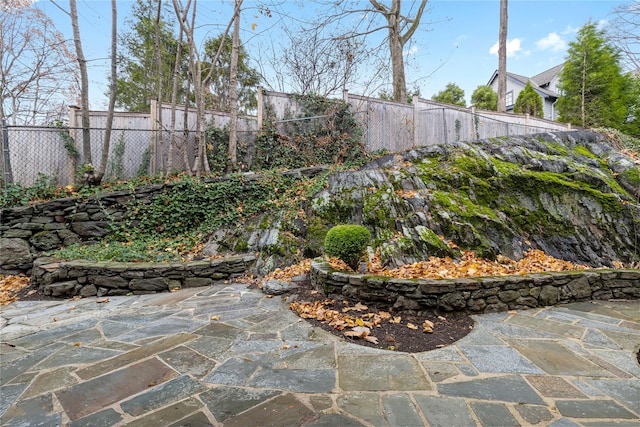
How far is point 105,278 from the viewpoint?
14.5 feet

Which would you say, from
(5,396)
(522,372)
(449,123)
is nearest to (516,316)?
(522,372)

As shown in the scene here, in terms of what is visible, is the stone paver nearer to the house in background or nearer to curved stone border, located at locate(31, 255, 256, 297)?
curved stone border, located at locate(31, 255, 256, 297)

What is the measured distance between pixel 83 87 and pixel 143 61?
336 inches

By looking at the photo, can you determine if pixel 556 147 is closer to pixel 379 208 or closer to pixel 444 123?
pixel 444 123

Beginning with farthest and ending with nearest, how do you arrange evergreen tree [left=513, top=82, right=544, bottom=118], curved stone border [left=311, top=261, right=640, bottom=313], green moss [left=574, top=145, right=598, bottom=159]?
evergreen tree [left=513, top=82, right=544, bottom=118]
green moss [left=574, top=145, right=598, bottom=159]
curved stone border [left=311, top=261, right=640, bottom=313]

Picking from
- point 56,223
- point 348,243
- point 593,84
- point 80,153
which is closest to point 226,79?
point 80,153

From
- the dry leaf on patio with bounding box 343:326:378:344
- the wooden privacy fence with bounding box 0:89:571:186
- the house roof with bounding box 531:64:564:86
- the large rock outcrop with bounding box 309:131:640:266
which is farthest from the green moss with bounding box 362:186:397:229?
the house roof with bounding box 531:64:564:86

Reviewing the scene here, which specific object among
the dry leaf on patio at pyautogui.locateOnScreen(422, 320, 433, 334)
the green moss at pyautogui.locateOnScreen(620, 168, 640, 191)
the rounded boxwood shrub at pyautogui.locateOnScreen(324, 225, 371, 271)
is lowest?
the dry leaf on patio at pyautogui.locateOnScreen(422, 320, 433, 334)

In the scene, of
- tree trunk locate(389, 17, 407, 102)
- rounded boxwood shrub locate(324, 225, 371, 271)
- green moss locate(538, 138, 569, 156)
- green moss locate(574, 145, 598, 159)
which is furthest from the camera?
tree trunk locate(389, 17, 407, 102)

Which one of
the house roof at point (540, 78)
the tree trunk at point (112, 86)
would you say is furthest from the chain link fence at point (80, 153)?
the house roof at point (540, 78)

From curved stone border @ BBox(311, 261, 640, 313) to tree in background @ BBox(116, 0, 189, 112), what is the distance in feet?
38.2

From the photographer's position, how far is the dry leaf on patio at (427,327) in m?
2.88

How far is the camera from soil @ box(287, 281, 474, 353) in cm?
263

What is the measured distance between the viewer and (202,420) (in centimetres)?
165
